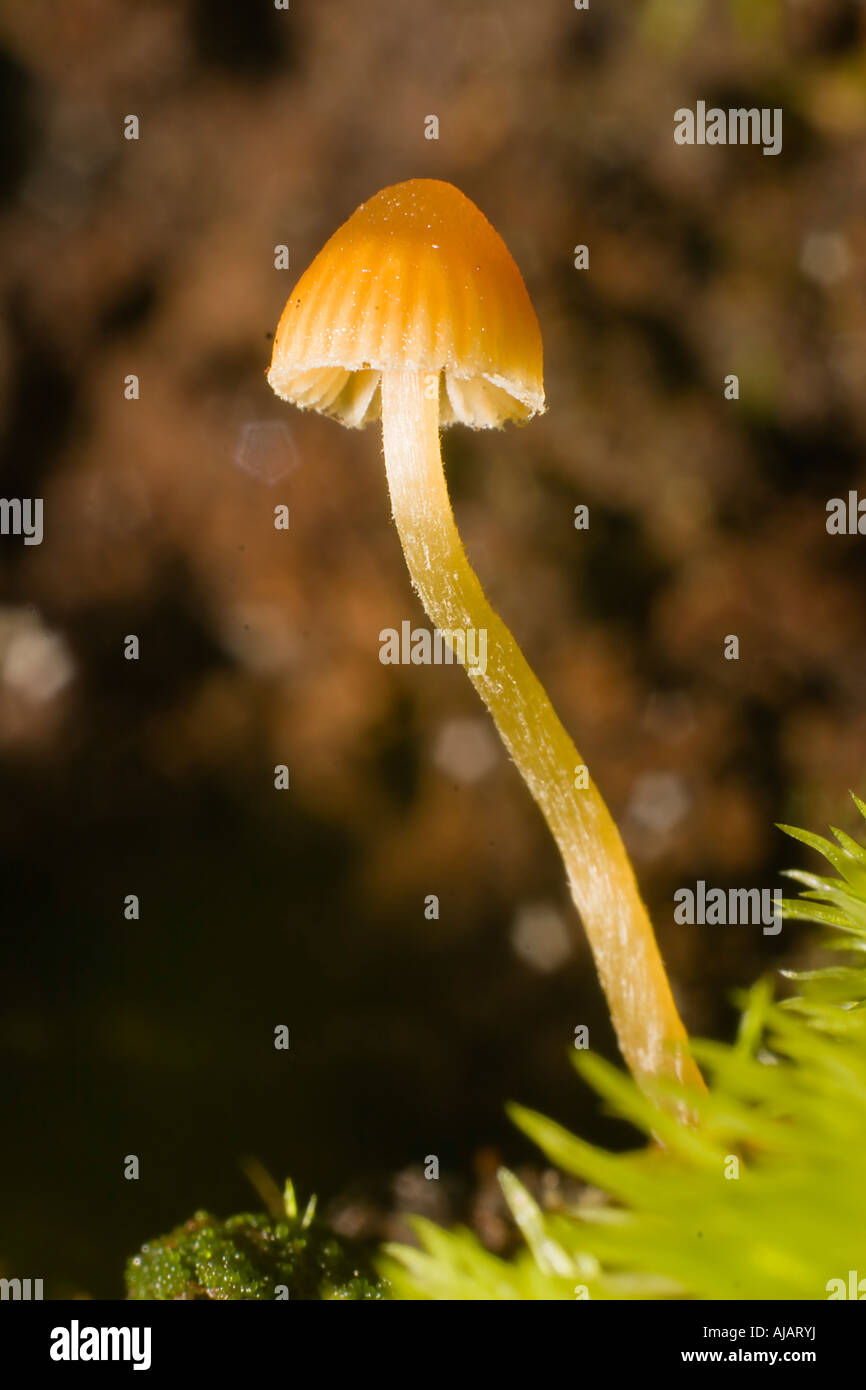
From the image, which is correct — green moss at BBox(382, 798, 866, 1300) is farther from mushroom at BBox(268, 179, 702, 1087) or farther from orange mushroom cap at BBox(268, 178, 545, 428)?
orange mushroom cap at BBox(268, 178, 545, 428)

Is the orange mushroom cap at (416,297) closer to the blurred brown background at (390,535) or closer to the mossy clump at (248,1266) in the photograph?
the blurred brown background at (390,535)

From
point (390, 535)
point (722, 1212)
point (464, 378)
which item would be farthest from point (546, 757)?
point (390, 535)

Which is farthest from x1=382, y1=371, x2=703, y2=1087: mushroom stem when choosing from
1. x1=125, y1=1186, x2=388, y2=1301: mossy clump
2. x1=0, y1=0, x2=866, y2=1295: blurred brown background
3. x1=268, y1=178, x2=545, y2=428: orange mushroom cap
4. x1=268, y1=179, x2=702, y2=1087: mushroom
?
x1=0, y1=0, x2=866, y2=1295: blurred brown background

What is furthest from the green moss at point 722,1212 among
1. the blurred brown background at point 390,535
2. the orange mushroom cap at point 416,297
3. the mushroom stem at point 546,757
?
the blurred brown background at point 390,535

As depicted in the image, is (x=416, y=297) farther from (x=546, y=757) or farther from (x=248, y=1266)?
(x=248, y=1266)
